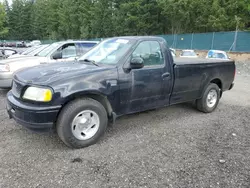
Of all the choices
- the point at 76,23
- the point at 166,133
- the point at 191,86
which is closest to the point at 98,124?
the point at 166,133

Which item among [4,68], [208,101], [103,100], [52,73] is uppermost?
[52,73]

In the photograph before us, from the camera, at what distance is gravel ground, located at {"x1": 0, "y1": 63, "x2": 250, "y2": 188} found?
8.91ft

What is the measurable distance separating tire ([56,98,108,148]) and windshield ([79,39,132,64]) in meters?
0.93

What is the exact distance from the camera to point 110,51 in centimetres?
415

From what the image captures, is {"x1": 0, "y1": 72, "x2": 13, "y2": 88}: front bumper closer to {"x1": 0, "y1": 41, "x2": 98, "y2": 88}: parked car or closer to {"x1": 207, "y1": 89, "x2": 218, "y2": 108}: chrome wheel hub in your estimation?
{"x1": 0, "y1": 41, "x2": 98, "y2": 88}: parked car

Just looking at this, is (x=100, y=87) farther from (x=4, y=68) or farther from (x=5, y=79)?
(x=4, y=68)

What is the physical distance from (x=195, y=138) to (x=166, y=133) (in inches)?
21.1

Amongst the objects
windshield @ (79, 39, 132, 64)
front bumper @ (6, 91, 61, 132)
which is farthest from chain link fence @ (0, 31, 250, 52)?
front bumper @ (6, 91, 61, 132)

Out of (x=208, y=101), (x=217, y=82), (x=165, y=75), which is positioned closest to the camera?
(x=165, y=75)

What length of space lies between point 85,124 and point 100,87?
25.8 inches

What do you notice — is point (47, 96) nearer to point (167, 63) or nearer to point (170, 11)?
point (167, 63)

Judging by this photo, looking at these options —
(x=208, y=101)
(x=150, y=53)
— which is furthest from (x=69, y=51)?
(x=208, y=101)

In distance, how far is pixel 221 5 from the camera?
2608cm

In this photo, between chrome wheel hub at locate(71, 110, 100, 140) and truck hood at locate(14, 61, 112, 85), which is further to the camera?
→ chrome wheel hub at locate(71, 110, 100, 140)
